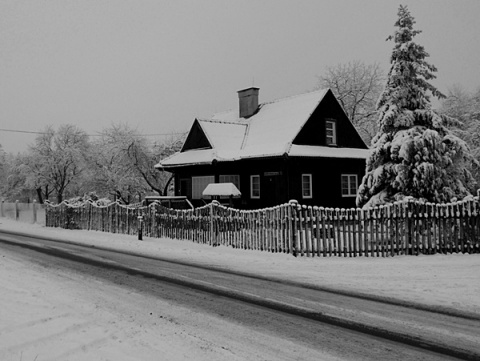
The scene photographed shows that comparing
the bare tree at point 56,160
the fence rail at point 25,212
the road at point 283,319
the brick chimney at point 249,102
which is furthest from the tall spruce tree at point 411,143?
the bare tree at point 56,160

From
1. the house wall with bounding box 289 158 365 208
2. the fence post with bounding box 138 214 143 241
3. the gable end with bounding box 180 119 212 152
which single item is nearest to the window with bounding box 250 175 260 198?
the house wall with bounding box 289 158 365 208

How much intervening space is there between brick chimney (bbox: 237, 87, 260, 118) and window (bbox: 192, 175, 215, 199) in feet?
21.5

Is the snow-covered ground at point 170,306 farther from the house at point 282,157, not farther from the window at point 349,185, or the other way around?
the window at point 349,185

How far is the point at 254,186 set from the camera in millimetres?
25484

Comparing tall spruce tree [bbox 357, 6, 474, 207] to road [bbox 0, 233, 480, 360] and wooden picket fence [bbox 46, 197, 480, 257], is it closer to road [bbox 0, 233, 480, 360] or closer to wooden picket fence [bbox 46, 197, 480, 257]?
wooden picket fence [bbox 46, 197, 480, 257]

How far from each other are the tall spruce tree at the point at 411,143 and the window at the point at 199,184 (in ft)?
39.7

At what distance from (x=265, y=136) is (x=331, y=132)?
4.42m

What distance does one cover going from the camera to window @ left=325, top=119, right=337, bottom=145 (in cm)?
2628

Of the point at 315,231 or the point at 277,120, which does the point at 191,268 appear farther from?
the point at 277,120

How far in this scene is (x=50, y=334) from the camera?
5.48 m

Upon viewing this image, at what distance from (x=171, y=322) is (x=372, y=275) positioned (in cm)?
562

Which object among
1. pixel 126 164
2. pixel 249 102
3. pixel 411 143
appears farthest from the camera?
pixel 126 164

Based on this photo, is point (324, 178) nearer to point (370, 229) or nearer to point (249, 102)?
point (249, 102)

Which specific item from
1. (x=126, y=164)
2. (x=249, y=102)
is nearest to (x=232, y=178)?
(x=249, y=102)
